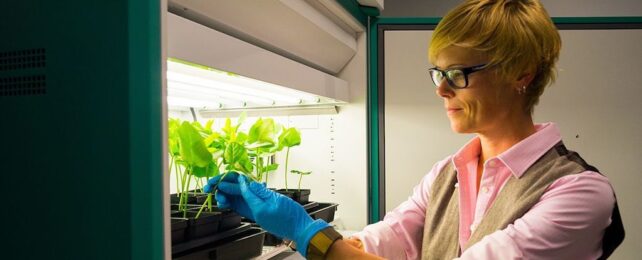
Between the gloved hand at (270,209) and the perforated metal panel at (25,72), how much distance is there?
1.34 feet

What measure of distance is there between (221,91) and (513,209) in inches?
37.4

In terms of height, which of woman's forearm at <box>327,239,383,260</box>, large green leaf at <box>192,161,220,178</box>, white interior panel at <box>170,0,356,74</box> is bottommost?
woman's forearm at <box>327,239,383,260</box>

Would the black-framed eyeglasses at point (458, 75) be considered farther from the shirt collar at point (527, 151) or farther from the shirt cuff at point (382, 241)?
the shirt cuff at point (382, 241)

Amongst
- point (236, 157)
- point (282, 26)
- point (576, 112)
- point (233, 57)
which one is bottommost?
point (236, 157)

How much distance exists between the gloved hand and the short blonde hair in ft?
1.57

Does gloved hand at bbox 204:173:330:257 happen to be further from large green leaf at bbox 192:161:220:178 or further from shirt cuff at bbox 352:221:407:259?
shirt cuff at bbox 352:221:407:259

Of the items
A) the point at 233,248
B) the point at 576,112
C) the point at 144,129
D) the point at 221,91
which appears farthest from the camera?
the point at 576,112

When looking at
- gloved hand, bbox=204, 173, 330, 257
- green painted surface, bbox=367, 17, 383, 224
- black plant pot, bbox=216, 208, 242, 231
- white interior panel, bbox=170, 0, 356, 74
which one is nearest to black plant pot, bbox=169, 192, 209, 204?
black plant pot, bbox=216, 208, 242, 231

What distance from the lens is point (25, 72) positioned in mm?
783

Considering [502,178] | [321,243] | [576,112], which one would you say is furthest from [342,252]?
[576,112]

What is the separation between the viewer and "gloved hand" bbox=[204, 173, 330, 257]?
0.99 meters

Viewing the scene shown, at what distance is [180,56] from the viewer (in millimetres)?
906

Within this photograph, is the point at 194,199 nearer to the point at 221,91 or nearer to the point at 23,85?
the point at 221,91

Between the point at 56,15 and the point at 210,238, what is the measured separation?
1.82 ft
